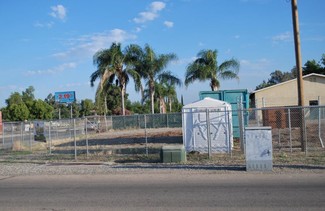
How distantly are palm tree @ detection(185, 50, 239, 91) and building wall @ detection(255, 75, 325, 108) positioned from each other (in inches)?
339

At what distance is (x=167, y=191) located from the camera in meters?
9.21

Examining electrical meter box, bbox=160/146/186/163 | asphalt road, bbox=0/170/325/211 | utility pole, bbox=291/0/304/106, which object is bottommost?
asphalt road, bbox=0/170/325/211

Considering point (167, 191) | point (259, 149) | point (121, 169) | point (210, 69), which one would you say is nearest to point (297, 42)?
point (259, 149)

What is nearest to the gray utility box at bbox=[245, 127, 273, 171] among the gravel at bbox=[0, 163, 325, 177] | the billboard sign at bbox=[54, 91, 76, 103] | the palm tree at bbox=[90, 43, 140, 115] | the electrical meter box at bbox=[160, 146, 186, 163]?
the gravel at bbox=[0, 163, 325, 177]

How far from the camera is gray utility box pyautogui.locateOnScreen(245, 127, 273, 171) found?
12.2m

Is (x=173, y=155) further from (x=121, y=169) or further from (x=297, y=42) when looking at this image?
(x=297, y=42)

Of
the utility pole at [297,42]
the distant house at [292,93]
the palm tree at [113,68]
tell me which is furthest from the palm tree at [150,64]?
the utility pole at [297,42]

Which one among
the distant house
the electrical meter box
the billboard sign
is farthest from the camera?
the billboard sign

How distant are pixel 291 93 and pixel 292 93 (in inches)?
6.2

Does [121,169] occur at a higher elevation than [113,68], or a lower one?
lower

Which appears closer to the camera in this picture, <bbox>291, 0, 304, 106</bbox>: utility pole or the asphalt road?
the asphalt road

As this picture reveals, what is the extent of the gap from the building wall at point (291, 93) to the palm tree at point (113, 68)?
668 inches

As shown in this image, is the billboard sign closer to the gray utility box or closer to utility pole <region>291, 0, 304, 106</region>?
utility pole <region>291, 0, 304, 106</region>

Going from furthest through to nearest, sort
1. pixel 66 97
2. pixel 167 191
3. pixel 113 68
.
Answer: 1. pixel 66 97
2. pixel 113 68
3. pixel 167 191
